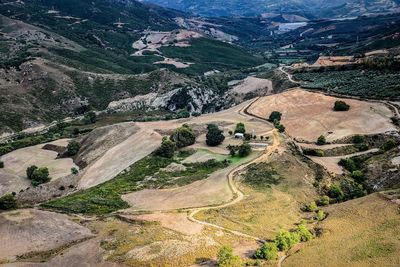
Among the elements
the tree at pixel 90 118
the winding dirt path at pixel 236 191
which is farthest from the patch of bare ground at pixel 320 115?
the tree at pixel 90 118

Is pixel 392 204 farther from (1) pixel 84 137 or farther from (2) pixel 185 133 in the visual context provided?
(1) pixel 84 137

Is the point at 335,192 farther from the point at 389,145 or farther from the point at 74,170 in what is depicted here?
the point at 74,170

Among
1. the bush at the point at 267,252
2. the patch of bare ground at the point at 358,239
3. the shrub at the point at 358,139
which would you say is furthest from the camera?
the shrub at the point at 358,139

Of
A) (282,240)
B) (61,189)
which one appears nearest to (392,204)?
(282,240)

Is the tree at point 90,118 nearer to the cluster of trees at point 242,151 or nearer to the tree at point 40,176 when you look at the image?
the tree at point 40,176

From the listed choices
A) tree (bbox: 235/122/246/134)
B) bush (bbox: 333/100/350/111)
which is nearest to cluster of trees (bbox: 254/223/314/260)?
tree (bbox: 235/122/246/134)

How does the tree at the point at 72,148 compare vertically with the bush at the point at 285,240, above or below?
below
